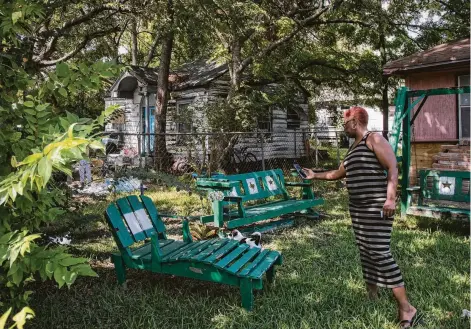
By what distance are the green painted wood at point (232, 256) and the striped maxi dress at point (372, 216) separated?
1180 millimetres

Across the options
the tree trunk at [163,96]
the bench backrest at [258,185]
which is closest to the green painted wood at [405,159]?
the bench backrest at [258,185]

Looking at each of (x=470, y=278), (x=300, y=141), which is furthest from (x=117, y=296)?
(x=300, y=141)

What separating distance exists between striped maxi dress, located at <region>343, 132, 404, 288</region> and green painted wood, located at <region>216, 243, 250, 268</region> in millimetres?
1180

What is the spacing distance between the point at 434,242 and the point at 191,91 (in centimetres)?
1327

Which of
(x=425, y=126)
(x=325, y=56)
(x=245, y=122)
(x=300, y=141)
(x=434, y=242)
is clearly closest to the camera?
(x=434, y=242)

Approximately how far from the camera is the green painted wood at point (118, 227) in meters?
4.31

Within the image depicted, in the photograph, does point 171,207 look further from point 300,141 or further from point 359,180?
point 300,141

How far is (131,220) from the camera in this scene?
4.57 meters

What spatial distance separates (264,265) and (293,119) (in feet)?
57.0

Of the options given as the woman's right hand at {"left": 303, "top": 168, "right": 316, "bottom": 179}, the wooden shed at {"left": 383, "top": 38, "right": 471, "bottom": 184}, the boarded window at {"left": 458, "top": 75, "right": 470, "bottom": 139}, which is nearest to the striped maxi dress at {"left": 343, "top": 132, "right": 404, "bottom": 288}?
the woman's right hand at {"left": 303, "top": 168, "right": 316, "bottom": 179}

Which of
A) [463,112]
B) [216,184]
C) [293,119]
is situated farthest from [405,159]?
[293,119]

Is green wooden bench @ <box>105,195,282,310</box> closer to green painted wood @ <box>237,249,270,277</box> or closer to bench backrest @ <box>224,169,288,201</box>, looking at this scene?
green painted wood @ <box>237,249,270,277</box>

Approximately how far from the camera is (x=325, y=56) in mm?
16781

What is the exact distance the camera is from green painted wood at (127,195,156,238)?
15.4 feet
